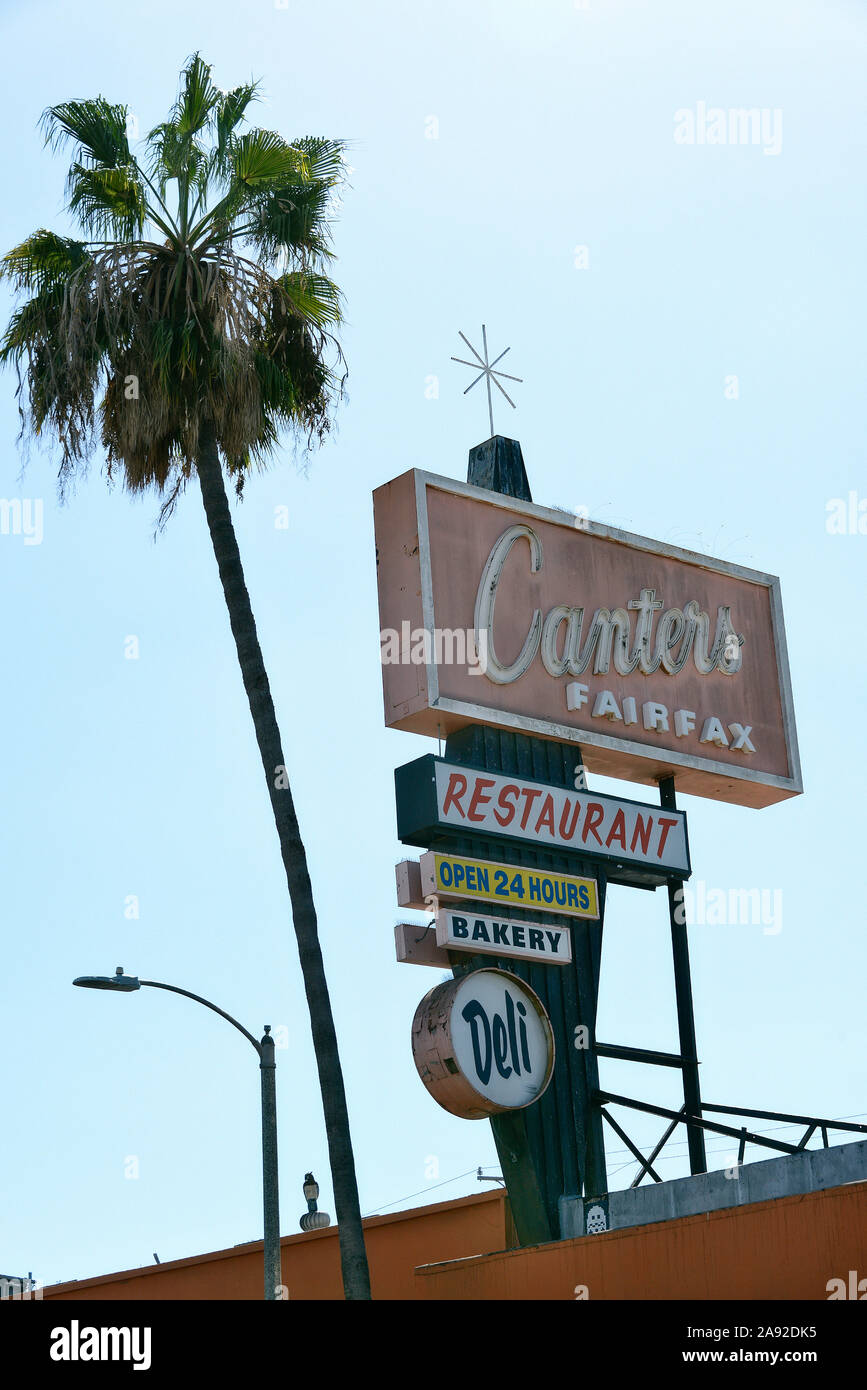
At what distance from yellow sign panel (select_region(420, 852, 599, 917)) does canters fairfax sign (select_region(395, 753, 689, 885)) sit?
311 millimetres

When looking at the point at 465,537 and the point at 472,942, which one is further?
the point at 465,537

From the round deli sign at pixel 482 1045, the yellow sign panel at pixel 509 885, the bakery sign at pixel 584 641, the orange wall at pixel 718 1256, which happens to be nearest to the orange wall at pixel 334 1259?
the round deli sign at pixel 482 1045

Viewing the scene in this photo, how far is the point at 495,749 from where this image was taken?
20203 millimetres

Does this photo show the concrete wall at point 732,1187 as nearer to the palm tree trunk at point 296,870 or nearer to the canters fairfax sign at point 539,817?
the palm tree trunk at point 296,870

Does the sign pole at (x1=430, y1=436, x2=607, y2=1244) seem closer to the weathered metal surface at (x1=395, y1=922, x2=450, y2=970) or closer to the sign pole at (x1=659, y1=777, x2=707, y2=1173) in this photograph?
the weathered metal surface at (x1=395, y1=922, x2=450, y2=970)

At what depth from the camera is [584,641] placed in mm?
21406

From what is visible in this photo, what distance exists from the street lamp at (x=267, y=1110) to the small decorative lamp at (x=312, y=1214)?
1.91 m

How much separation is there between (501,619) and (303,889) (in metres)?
3.59

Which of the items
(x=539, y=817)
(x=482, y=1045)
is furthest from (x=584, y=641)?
(x=482, y=1045)

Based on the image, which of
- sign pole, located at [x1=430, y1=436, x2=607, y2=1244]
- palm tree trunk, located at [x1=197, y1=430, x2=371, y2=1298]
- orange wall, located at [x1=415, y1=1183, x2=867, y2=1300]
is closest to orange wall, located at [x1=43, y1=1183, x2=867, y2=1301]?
orange wall, located at [x1=415, y1=1183, x2=867, y2=1300]
